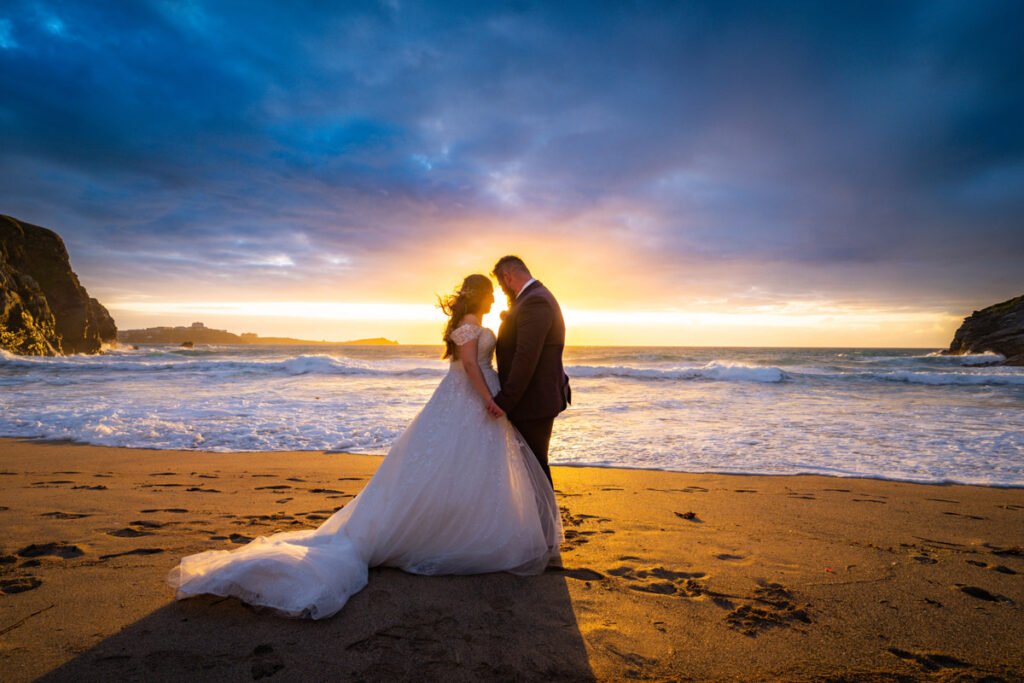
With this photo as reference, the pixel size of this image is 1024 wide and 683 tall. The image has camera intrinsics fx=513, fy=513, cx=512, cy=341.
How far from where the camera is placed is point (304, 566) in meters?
2.72

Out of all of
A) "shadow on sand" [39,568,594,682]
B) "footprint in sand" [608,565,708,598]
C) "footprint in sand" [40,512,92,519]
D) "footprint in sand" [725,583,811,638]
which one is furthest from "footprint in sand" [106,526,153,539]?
"footprint in sand" [725,583,811,638]

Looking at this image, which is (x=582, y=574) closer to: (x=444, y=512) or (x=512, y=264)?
(x=444, y=512)

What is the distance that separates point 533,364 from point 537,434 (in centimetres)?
59

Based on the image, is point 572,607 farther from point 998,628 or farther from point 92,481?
point 92,481

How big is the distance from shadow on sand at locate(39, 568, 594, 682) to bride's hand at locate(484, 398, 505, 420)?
110cm

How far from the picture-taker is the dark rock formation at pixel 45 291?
3295 cm

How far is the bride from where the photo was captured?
2.88 meters

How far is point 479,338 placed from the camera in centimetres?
354

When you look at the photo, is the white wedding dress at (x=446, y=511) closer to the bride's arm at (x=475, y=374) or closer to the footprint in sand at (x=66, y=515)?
the bride's arm at (x=475, y=374)

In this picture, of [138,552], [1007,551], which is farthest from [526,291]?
[1007,551]

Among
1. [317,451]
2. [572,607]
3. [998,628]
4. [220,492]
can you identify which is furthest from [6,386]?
[998,628]

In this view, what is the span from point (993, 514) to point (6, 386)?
2141 cm

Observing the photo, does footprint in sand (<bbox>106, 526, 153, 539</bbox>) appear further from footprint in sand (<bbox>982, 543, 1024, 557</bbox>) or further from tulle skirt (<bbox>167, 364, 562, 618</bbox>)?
footprint in sand (<bbox>982, 543, 1024, 557</bbox>)

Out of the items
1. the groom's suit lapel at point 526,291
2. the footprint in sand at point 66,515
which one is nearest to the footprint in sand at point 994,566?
the groom's suit lapel at point 526,291
